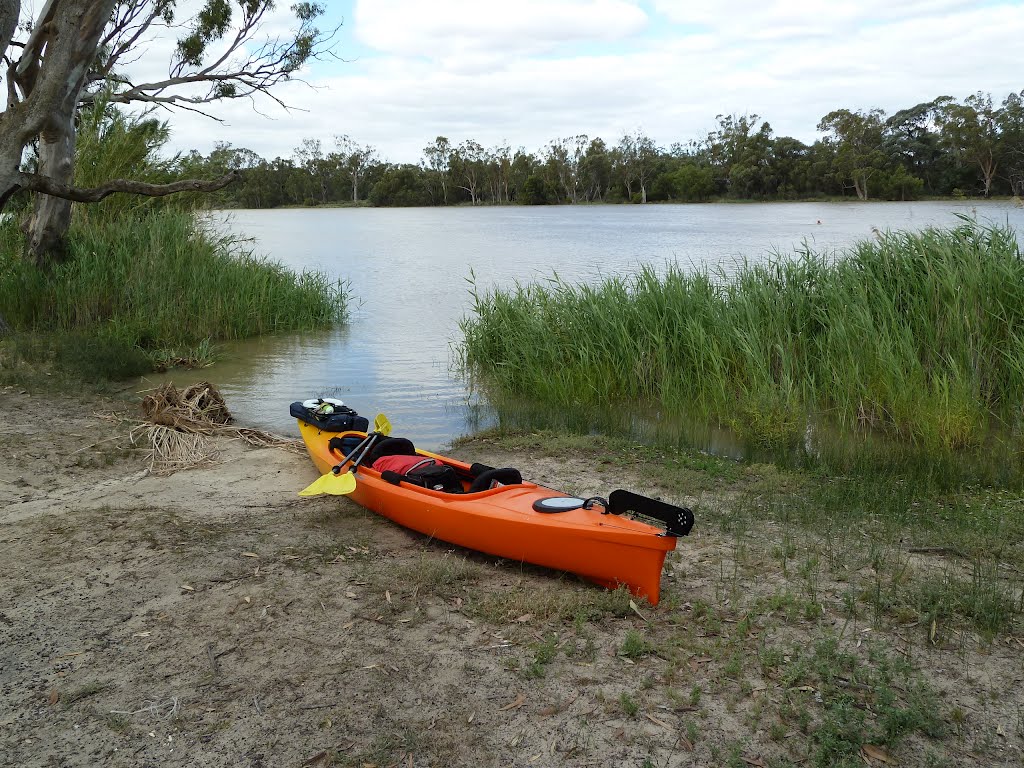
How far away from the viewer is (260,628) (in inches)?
145

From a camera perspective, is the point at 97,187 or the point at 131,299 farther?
the point at 131,299

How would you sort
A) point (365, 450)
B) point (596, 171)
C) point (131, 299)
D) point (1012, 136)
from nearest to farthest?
1. point (365, 450)
2. point (131, 299)
3. point (1012, 136)
4. point (596, 171)

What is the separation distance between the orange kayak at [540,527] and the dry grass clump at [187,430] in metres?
1.88

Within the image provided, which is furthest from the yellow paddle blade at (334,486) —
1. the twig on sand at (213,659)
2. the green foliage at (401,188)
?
the green foliage at (401,188)

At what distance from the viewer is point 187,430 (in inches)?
269

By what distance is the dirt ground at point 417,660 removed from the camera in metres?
2.88

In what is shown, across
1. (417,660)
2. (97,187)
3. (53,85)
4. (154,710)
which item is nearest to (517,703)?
(417,660)

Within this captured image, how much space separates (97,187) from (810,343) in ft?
26.8

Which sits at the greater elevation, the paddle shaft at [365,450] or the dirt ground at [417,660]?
the paddle shaft at [365,450]

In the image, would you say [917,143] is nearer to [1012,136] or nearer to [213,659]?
[1012,136]

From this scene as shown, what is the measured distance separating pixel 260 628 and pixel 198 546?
3.61ft

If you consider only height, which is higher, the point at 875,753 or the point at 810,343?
the point at 810,343

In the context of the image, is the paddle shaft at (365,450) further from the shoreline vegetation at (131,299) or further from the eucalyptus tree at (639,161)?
the eucalyptus tree at (639,161)

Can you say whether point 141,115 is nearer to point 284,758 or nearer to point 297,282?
point 297,282
